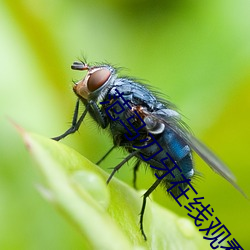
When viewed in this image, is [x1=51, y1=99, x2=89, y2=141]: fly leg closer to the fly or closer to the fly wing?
the fly

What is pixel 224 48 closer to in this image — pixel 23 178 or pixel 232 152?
pixel 232 152

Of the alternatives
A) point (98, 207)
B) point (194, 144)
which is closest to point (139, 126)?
point (194, 144)

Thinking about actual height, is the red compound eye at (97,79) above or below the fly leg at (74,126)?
above

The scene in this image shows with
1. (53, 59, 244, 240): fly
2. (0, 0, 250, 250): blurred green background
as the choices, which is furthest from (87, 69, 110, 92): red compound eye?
(0, 0, 250, 250): blurred green background

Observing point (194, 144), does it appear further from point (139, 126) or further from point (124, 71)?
point (124, 71)

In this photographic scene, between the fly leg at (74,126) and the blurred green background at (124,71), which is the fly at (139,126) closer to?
the fly leg at (74,126)

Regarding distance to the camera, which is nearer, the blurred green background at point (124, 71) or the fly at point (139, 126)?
the fly at point (139, 126)

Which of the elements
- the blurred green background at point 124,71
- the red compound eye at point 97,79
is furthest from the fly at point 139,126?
the blurred green background at point 124,71
